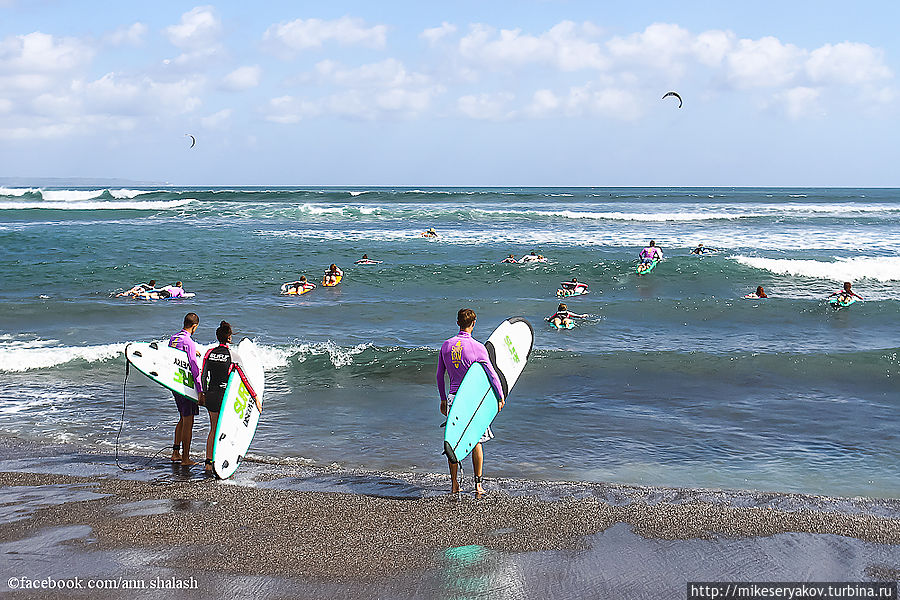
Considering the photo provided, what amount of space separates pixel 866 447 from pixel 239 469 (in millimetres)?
6771

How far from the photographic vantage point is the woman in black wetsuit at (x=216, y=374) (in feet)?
23.7

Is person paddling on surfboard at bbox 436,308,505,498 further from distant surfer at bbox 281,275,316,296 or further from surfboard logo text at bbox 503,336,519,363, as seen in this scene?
distant surfer at bbox 281,275,316,296

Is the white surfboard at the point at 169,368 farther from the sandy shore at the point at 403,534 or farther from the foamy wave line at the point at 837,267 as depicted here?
the foamy wave line at the point at 837,267

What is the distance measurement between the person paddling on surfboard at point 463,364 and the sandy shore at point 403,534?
32 centimetres

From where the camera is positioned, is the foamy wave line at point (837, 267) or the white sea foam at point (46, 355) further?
the foamy wave line at point (837, 267)

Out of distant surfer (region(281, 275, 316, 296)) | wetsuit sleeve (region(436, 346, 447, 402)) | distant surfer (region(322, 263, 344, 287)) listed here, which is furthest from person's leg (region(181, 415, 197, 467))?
distant surfer (region(322, 263, 344, 287))

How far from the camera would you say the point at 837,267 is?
2591 cm

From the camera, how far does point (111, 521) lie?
235 inches

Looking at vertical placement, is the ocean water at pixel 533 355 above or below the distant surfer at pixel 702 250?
below

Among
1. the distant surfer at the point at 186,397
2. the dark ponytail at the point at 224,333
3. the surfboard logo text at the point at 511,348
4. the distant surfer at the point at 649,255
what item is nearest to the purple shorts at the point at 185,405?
the distant surfer at the point at 186,397

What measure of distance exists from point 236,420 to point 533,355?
6.82 m

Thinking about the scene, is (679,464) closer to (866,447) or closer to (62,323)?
(866,447)

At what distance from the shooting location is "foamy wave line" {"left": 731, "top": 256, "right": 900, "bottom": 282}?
81.2ft

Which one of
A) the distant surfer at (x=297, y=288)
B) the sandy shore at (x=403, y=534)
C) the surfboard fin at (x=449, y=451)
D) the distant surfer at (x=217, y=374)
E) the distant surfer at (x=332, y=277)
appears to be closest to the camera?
the sandy shore at (x=403, y=534)
